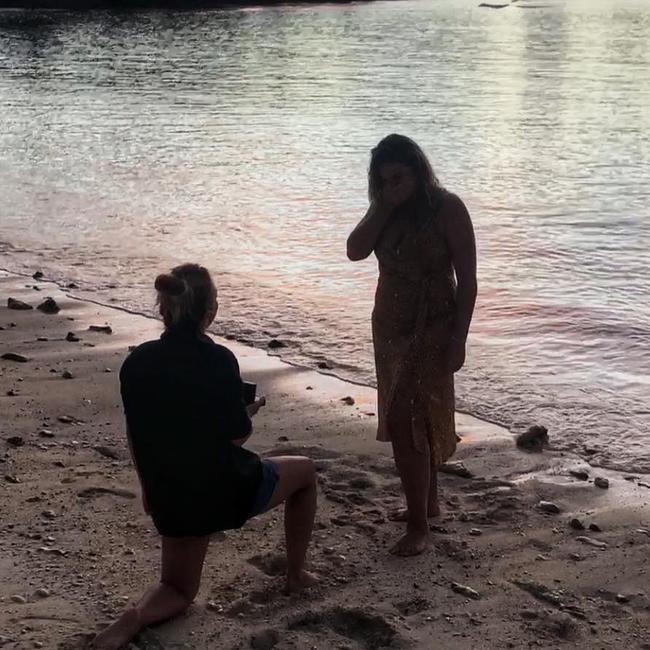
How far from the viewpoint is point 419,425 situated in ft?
14.7

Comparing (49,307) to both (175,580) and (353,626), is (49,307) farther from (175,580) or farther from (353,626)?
(353,626)

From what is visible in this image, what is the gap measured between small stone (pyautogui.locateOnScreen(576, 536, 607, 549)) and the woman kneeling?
4.78ft

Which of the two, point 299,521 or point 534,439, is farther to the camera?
point 534,439

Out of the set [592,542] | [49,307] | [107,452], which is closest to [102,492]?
[107,452]

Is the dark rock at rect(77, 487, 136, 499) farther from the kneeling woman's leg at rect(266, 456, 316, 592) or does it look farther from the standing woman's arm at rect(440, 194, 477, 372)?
the standing woman's arm at rect(440, 194, 477, 372)

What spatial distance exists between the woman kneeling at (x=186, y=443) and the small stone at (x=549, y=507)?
1.55 m

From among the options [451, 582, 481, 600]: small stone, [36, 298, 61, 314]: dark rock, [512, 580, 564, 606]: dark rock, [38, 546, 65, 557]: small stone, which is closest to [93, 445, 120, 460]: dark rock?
[38, 546, 65, 557]: small stone

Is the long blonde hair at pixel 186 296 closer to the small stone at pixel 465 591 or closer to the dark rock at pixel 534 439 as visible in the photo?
the small stone at pixel 465 591

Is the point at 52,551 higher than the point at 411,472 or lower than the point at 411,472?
lower

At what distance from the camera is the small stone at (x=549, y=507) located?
496cm

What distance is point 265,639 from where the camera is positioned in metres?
3.74

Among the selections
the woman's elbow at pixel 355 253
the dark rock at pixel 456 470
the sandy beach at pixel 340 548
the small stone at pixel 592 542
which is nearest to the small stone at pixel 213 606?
the sandy beach at pixel 340 548

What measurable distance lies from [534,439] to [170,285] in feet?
9.58

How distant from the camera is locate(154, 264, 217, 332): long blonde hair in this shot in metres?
3.60
